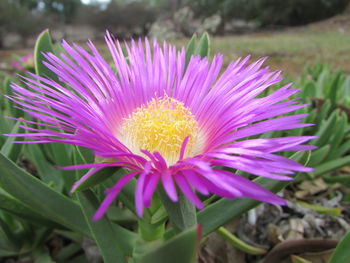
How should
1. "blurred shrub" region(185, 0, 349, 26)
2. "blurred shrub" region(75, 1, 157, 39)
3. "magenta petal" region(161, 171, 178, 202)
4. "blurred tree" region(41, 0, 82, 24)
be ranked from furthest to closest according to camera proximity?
"blurred tree" region(41, 0, 82, 24)
"blurred shrub" region(185, 0, 349, 26)
"blurred shrub" region(75, 1, 157, 39)
"magenta petal" region(161, 171, 178, 202)

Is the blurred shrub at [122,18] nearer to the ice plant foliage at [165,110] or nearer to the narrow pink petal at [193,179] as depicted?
the ice plant foliage at [165,110]

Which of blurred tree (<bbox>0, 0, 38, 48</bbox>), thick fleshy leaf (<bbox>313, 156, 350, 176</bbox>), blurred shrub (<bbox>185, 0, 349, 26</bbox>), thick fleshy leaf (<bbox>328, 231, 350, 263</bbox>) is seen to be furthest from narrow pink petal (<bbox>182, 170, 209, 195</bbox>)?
blurred shrub (<bbox>185, 0, 349, 26</bbox>)

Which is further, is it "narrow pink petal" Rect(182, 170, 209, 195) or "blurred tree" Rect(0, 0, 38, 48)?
"blurred tree" Rect(0, 0, 38, 48)

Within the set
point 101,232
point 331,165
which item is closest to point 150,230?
point 101,232

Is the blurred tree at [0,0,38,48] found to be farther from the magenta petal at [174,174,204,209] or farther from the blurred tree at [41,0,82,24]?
the magenta petal at [174,174,204,209]

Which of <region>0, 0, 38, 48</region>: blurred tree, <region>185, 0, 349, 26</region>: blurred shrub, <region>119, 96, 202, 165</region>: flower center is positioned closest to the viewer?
<region>119, 96, 202, 165</region>: flower center

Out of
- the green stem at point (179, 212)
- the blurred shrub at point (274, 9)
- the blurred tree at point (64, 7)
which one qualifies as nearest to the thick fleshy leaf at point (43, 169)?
the green stem at point (179, 212)
